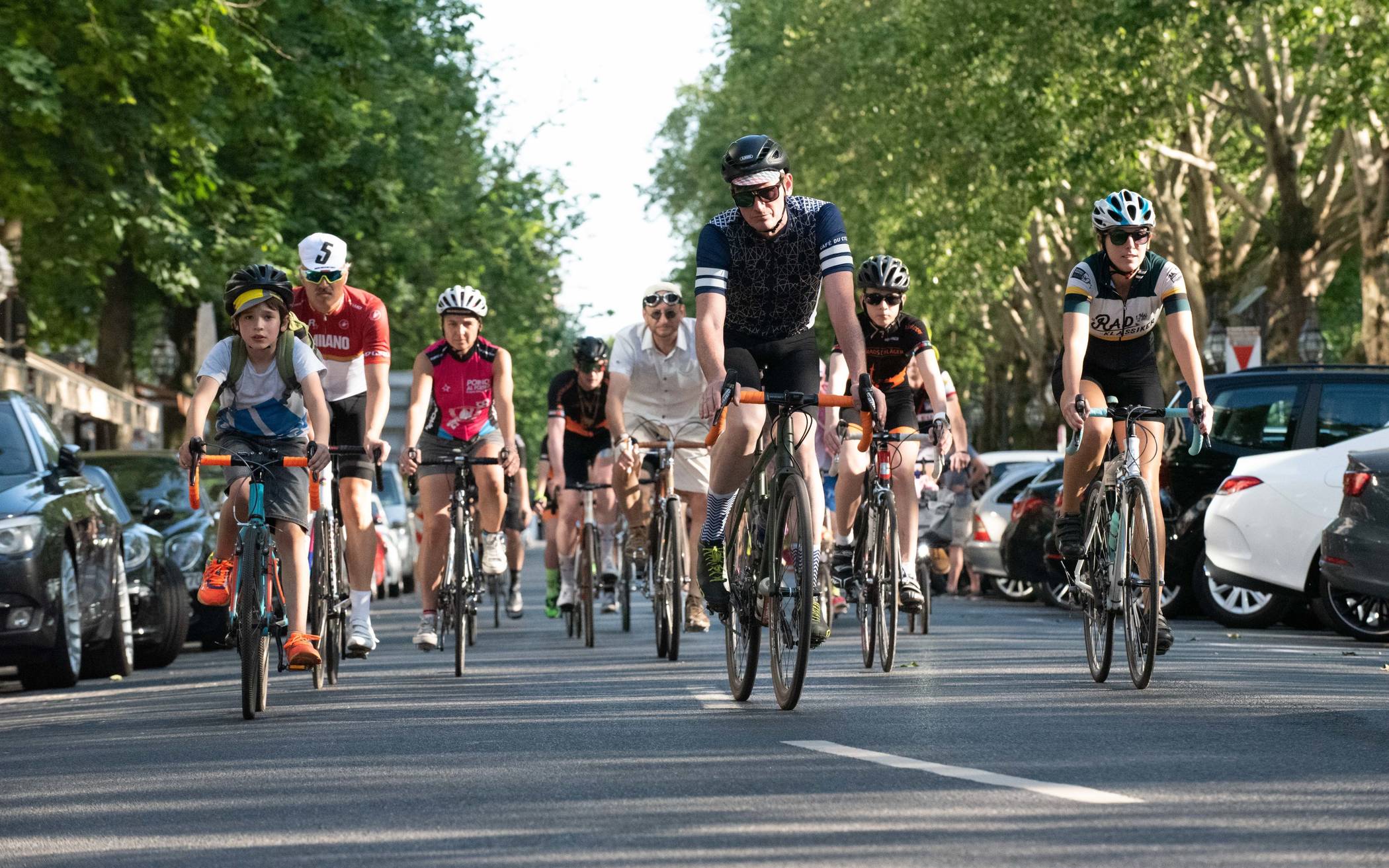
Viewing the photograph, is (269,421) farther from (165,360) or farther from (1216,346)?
(165,360)

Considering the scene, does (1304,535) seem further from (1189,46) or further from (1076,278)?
(1189,46)

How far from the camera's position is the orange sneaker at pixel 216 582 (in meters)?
10.9

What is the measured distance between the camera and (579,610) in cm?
1719

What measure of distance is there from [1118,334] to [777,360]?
1908 millimetres

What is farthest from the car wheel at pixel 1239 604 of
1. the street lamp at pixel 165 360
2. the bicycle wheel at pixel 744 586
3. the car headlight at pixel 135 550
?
the street lamp at pixel 165 360

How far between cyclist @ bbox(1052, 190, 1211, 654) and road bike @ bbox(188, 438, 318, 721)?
339cm

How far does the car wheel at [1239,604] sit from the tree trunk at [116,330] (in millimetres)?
21683

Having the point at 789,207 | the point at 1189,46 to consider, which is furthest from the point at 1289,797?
the point at 1189,46

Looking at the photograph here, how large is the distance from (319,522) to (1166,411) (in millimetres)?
3975

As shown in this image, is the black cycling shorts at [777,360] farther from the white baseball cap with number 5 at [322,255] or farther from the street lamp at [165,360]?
the street lamp at [165,360]

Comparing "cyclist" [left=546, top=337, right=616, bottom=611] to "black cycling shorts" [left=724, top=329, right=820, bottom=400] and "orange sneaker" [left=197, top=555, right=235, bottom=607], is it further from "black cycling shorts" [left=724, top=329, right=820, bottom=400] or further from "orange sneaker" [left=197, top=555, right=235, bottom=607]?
"black cycling shorts" [left=724, top=329, right=820, bottom=400]

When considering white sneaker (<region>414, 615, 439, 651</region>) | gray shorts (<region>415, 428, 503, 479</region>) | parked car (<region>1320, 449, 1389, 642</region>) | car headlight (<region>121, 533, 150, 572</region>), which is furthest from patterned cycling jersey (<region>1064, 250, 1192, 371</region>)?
car headlight (<region>121, 533, 150, 572</region>)

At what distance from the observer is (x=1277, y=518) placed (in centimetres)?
1647

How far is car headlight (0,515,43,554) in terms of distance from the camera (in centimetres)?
1276
